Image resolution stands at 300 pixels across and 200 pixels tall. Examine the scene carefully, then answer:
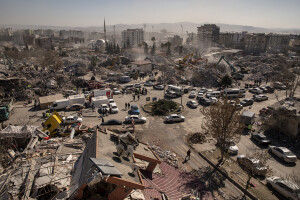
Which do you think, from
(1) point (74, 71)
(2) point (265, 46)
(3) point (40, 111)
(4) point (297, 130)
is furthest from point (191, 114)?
(2) point (265, 46)

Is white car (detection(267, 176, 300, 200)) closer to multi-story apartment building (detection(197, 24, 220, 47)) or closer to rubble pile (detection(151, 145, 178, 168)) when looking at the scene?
rubble pile (detection(151, 145, 178, 168))

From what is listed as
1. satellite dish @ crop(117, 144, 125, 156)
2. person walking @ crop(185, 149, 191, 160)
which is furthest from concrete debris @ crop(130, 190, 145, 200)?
person walking @ crop(185, 149, 191, 160)

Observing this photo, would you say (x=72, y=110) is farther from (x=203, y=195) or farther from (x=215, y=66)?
(x=215, y=66)

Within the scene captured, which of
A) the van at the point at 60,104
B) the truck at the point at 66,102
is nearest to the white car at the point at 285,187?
the truck at the point at 66,102

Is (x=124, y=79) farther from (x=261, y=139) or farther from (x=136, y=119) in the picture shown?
(x=261, y=139)

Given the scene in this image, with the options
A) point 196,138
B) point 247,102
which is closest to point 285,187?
point 196,138
